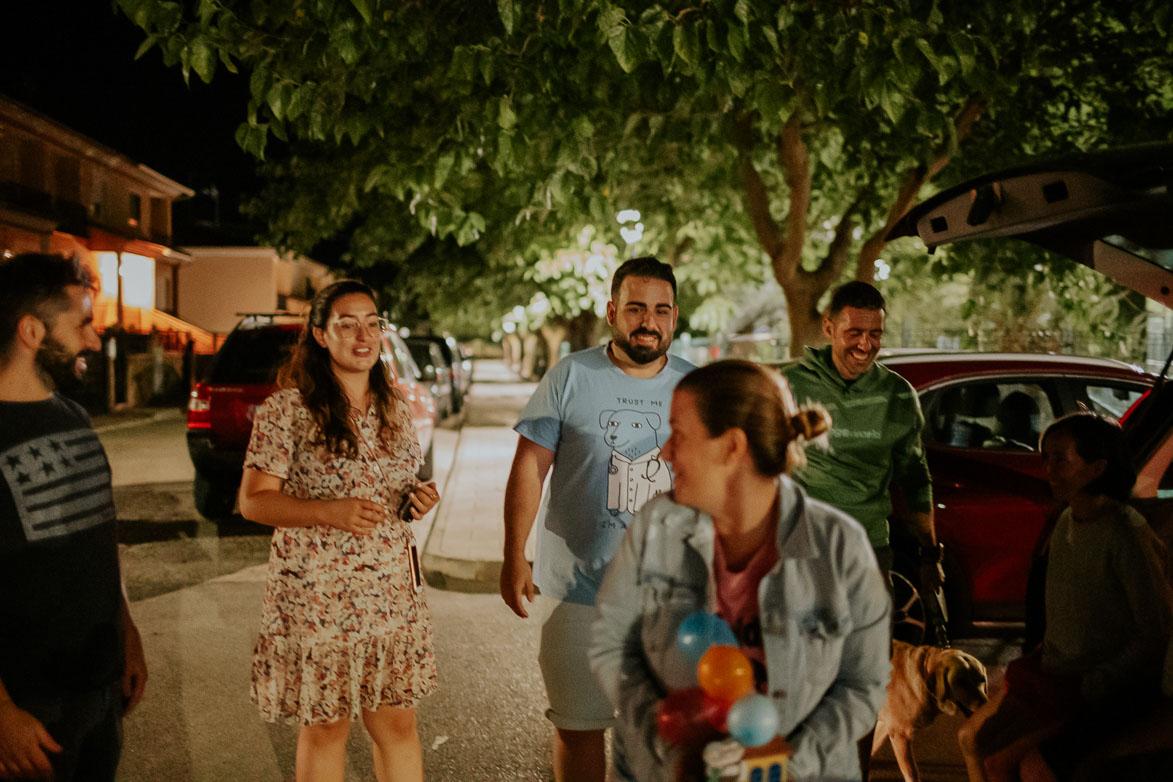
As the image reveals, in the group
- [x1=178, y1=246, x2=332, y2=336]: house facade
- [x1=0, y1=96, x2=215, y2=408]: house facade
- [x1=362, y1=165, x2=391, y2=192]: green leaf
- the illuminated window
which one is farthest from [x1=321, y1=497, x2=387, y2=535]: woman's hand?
[x1=178, y1=246, x2=332, y2=336]: house facade

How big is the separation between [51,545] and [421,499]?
1.17 meters

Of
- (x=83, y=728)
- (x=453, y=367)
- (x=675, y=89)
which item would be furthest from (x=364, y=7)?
(x=453, y=367)

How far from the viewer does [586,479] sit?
133 inches

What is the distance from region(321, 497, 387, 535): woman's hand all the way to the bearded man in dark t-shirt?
674mm

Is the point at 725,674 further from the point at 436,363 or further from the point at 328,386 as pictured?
the point at 436,363

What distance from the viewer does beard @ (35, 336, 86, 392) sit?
A: 2346 mm

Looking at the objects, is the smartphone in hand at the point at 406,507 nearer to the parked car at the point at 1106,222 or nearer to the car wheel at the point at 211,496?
the parked car at the point at 1106,222

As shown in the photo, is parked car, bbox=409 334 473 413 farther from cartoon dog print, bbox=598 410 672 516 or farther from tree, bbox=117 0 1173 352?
cartoon dog print, bbox=598 410 672 516

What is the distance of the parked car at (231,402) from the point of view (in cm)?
924

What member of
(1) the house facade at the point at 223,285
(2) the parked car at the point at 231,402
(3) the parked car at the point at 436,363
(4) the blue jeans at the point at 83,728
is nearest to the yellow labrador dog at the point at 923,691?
(4) the blue jeans at the point at 83,728

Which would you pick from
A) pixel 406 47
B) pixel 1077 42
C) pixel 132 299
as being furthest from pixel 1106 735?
pixel 132 299

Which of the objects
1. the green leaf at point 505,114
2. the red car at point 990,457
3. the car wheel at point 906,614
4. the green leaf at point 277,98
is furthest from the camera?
the green leaf at point 505,114

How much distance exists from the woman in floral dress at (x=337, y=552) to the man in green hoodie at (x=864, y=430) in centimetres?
161

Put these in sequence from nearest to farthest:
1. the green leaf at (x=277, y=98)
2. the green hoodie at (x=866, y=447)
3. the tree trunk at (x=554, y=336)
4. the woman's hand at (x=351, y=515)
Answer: the woman's hand at (x=351, y=515) → the green hoodie at (x=866, y=447) → the green leaf at (x=277, y=98) → the tree trunk at (x=554, y=336)
